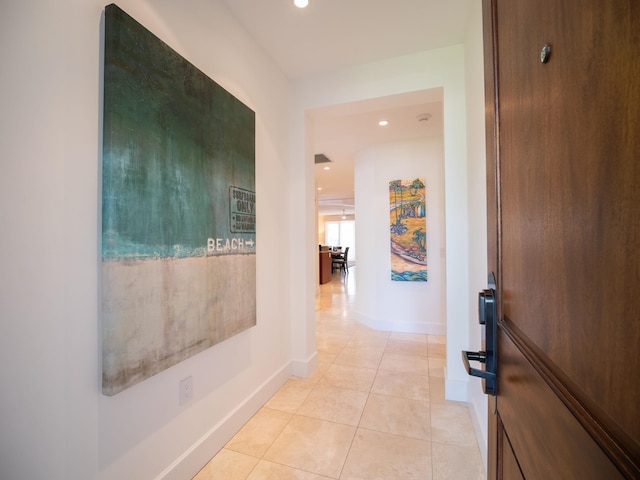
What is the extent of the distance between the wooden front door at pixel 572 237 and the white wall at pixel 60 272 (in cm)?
134

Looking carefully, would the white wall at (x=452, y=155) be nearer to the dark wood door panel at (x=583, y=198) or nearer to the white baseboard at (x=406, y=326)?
the white baseboard at (x=406, y=326)

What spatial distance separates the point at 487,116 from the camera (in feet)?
2.63

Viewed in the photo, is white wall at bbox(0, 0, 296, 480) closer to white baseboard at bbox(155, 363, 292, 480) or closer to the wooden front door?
white baseboard at bbox(155, 363, 292, 480)

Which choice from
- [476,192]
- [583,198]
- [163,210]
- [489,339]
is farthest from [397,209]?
[583,198]

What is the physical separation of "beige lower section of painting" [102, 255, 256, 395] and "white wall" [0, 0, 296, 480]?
61 millimetres

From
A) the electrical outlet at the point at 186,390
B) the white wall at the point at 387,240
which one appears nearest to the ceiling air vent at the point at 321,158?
the white wall at the point at 387,240

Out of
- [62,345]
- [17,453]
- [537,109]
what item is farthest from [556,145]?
[17,453]

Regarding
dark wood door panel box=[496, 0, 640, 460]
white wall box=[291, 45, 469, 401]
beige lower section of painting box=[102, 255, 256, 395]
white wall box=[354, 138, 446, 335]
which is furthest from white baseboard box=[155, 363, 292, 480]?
white wall box=[354, 138, 446, 335]

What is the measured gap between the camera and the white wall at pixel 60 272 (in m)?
0.89

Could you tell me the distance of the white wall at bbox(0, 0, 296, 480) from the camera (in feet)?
2.92

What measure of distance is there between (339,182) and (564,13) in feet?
21.5

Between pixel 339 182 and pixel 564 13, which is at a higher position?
pixel 339 182

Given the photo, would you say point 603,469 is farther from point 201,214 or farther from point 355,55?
point 355,55

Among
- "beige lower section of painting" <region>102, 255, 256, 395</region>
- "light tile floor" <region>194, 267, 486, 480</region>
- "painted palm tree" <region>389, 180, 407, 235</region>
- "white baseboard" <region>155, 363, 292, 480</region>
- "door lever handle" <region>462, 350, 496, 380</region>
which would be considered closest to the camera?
"door lever handle" <region>462, 350, 496, 380</region>
